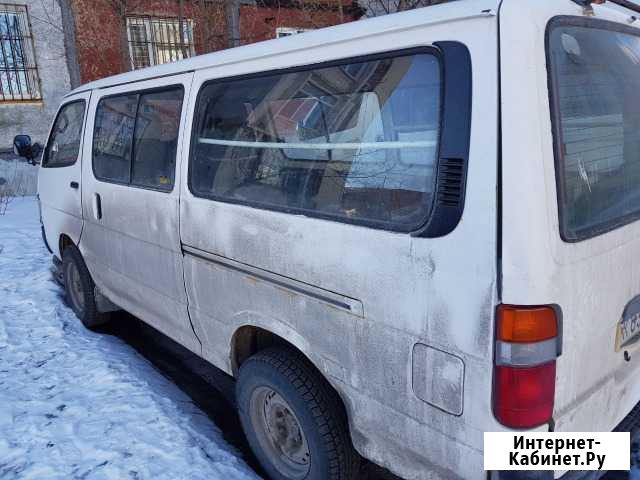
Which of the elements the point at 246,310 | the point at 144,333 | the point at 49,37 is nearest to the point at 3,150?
the point at 49,37

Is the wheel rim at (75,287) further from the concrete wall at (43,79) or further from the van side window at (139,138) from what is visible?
the concrete wall at (43,79)

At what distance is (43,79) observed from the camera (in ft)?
33.0

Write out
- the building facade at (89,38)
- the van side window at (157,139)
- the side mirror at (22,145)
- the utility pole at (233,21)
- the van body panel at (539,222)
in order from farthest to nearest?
the utility pole at (233,21)
the building facade at (89,38)
the side mirror at (22,145)
the van side window at (157,139)
the van body panel at (539,222)

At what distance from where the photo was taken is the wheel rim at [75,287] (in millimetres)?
4184

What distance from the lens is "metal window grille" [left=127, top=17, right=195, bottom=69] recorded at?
35.3 feet

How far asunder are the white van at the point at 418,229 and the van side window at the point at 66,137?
5.49 feet

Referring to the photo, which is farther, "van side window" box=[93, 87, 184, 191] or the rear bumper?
"van side window" box=[93, 87, 184, 191]

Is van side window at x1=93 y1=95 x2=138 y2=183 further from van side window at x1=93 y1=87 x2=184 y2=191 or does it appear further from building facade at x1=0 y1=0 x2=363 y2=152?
building facade at x1=0 y1=0 x2=363 y2=152

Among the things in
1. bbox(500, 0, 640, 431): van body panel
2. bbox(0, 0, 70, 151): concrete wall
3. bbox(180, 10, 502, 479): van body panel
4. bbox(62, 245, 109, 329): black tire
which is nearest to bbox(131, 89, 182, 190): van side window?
bbox(180, 10, 502, 479): van body panel

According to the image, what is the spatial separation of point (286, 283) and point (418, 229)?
26.4 inches

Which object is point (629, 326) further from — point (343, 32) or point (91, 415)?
point (91, 415)

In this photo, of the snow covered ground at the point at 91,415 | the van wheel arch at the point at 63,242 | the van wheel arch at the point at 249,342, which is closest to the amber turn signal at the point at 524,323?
the van wheel arch at the point at 249,342

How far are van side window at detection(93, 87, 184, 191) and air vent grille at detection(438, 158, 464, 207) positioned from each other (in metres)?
1.61

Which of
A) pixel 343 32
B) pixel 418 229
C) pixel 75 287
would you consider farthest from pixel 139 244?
pixel 418 229
